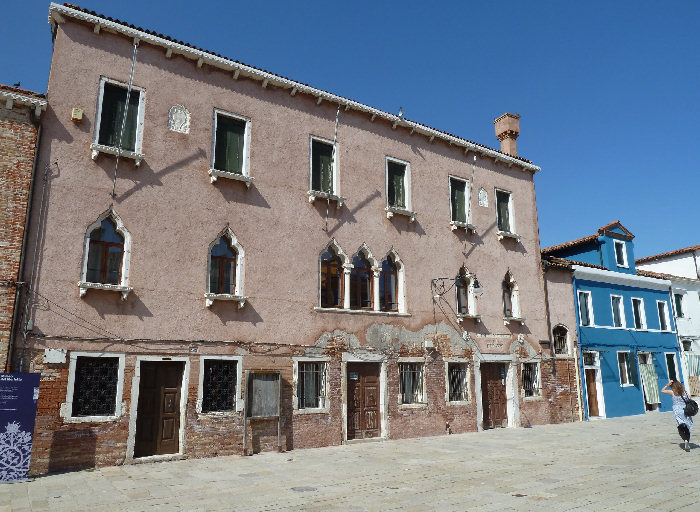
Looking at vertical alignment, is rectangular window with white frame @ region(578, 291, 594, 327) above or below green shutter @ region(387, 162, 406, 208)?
below

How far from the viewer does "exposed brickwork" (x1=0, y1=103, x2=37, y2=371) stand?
968cm

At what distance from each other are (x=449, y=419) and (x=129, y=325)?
9524 mm

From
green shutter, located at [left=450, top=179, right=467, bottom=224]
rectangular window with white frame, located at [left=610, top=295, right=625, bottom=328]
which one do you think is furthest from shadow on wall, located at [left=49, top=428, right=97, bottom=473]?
rectangular window with white frame, located at [left=610, top=295, right=625, bottom=328]

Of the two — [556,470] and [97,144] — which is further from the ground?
[97,144]

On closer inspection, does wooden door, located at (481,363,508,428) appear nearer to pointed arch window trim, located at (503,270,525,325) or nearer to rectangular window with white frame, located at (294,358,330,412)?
pointed arch window trim, located at (503,270,525,325)

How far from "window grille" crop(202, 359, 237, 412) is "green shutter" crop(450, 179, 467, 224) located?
29.2 ft

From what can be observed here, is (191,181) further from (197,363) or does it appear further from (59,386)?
(59,386)

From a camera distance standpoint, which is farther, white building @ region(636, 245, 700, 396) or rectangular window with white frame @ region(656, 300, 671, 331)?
white building @ region(636, 245, 700, 396)

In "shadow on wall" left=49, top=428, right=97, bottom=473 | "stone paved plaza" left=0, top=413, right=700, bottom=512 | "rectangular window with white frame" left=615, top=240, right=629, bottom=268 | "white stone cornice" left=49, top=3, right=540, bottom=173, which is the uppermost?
"white stone cornice" left=49, top=3, right=540, bottom=173

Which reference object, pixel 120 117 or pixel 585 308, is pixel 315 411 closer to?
pixel 120 117

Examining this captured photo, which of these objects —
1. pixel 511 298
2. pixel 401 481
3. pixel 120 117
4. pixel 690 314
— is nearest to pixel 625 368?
pixel 690 314

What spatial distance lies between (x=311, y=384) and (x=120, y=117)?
25.7 feet

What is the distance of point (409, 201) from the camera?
16.0 metres

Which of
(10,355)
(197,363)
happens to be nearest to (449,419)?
(197,363)
